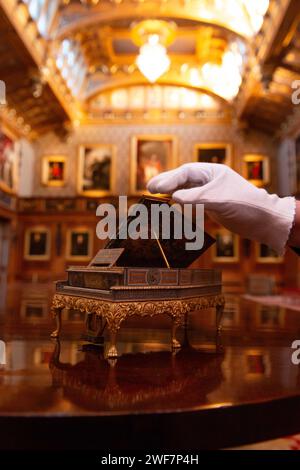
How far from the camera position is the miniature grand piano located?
2.71 meters

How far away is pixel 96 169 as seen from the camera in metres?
17.5

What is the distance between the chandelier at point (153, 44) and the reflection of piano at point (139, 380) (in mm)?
10705

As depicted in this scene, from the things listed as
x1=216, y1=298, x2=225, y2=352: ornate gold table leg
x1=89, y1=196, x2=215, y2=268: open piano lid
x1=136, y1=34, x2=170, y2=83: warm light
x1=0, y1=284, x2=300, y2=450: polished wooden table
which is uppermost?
x1=136, y1=34, x2=170, y2=83: warm light

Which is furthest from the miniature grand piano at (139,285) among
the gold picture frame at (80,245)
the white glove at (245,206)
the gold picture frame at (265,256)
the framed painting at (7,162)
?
the gold picture frame at (80,245)

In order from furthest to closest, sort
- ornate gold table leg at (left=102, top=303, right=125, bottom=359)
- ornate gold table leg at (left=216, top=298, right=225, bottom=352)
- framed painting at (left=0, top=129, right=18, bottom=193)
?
1. framed painting at (left=0, top=129, right=18, bottom=193)
2. ornate gold table leg at (left=216, top=298, right=225, bottom=352)
3. ornate gold table leg at (left=102, top=303, right=125, bottom=359)

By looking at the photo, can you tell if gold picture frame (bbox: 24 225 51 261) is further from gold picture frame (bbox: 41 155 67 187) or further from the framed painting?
gold picture frame (bbox: 41 155 67 187)

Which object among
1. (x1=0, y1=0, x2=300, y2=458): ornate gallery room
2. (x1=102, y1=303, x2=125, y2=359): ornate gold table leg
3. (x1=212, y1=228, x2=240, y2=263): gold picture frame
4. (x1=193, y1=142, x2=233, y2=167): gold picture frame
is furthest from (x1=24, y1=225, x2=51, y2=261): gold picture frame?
(x1=102, y1=303, x2=125, y2=359): ornate gold table leg

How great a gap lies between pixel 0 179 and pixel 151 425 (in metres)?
14.0

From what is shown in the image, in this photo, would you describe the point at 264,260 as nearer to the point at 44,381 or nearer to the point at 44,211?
the point at 44,211

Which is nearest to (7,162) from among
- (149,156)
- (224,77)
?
(149,156)

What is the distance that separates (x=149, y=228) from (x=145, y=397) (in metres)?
1.36

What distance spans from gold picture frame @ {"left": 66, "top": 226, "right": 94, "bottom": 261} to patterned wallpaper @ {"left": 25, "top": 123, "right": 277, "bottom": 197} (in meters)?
2.16

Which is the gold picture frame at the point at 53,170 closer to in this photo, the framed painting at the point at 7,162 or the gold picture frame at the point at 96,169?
the gold picture frame at the point at 96,169

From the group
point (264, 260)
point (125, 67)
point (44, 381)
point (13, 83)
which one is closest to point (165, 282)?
point (44, 381)
